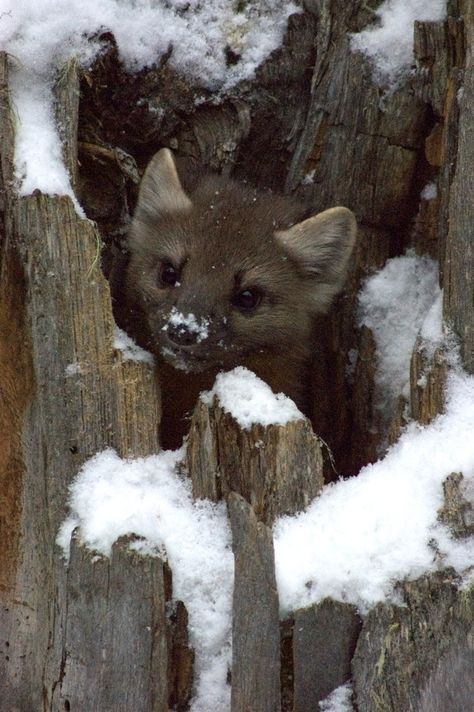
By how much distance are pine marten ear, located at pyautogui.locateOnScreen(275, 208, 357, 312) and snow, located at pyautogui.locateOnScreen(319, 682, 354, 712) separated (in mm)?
2310

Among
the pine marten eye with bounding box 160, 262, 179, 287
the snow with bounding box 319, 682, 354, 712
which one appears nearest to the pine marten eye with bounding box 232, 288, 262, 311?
the pine marten eye with bounding box 160, 262, 179, 287

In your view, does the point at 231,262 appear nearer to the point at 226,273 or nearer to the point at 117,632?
the point at 226,273

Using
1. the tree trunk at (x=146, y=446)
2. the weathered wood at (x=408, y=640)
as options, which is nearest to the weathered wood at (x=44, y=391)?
the tree trunk at (x=146, y=446)

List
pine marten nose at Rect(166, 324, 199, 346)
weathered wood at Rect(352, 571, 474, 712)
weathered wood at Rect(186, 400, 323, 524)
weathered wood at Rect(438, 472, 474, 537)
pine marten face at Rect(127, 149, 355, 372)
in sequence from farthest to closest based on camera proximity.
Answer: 1. pine marten face at Rect(127, 149, 355, 372)
2. pine marten nose at Rect(166, 324, 199, 346)
3. weathered wood at Rect(186, 400, 323, 524)
4. weathered wood at Rect(438, 472, 474, 537)
5. weathered wood at Rect(352, 571, 474, 712)

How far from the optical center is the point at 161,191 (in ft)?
15.5

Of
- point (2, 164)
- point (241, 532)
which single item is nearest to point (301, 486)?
point (241, 532)

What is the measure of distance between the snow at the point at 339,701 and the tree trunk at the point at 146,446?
0.09ft

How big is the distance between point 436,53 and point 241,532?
2.52 meters

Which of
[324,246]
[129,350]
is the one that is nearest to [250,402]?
[129,350]

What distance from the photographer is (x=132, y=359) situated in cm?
368

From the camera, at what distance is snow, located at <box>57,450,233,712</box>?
324 centimetres

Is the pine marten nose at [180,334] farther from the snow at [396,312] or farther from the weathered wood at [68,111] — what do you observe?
the snow at [396,312]

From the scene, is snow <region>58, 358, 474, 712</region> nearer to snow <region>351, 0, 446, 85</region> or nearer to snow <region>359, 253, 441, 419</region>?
snow <region>359, 253, 441, 419</region>

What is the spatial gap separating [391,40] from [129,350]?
7.00ft
